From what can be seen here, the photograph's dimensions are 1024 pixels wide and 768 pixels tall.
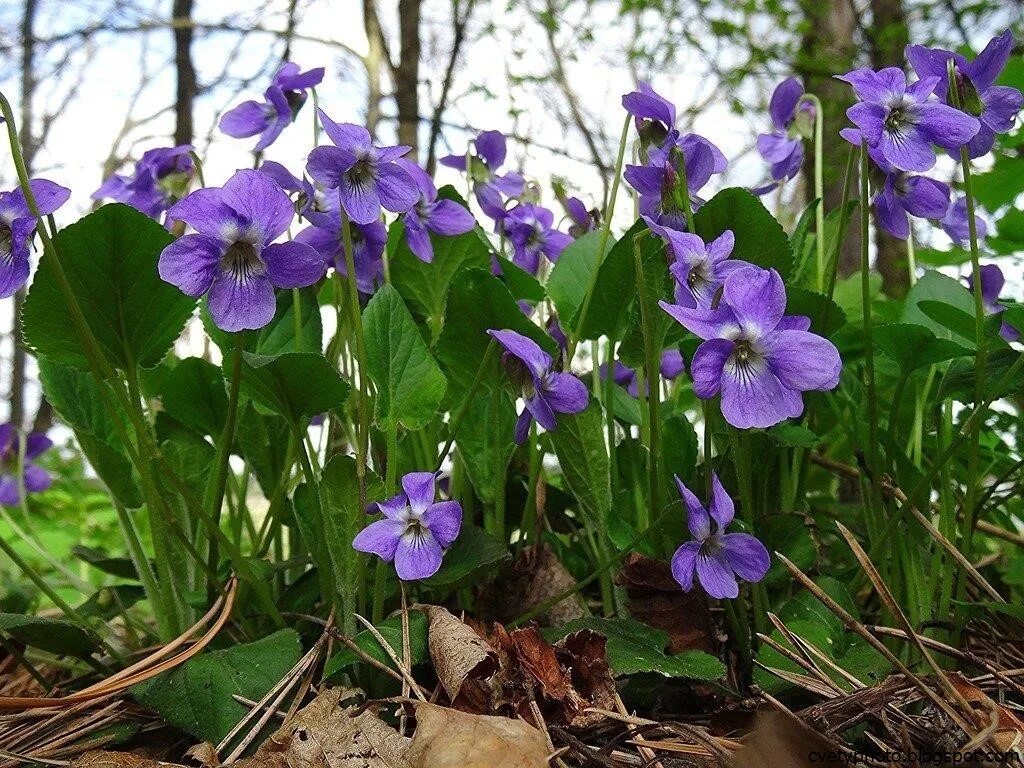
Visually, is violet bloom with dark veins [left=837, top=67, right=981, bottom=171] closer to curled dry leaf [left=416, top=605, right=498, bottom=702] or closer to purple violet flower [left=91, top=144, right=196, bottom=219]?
curled dry leaf [left=416, top=605, right=498, bottom=702]

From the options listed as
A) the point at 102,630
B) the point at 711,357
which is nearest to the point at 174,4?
the point at 102,630

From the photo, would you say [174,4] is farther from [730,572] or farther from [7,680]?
[730,572]

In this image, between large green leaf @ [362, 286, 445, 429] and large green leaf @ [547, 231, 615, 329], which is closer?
large green leaf @ [362, 286, 445, 429]

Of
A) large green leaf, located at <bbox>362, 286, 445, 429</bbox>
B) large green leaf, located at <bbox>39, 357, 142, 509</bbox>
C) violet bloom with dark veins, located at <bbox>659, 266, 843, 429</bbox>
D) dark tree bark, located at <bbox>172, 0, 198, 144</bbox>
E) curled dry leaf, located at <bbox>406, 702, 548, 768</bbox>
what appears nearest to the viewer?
curled dry leaf, located at <bbox>406, 702, 548, 768</bbox>

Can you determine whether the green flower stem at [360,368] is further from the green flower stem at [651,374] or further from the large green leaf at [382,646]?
the green flower stem at [651,374]

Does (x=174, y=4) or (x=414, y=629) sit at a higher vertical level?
(x=174, y=4)

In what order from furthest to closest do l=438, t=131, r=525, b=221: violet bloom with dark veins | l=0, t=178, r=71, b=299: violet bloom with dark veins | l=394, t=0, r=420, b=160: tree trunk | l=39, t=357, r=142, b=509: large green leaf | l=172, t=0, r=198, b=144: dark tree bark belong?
l=172, t=0, r=198, b=144: dark tree bark
l=394, t=0, r=420, b=160: tree trunk
l=438, t=131, r=525, b=221: violet bloom with dark veins
l=39, t=357, r=142, b=509: large green leaf
l=0, t=178, r=71, b=299: violet bloom with dark veins

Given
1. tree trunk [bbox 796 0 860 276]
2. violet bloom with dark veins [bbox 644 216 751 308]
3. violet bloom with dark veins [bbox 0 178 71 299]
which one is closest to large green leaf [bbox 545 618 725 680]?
violet bloom with dark veins [bbox 644 216 751 308]
